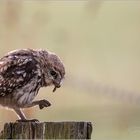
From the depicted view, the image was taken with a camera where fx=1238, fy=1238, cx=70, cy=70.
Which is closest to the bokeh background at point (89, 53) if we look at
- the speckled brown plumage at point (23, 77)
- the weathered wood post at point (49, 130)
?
the speckled brown plumage at point (23, 77)

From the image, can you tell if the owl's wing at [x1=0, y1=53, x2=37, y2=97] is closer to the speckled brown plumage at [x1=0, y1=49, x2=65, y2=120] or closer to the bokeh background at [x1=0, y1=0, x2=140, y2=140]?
the speckled brown plumage at [x1=0, y1=49, x2=65, y2=120]

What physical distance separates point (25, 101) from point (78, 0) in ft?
13.1

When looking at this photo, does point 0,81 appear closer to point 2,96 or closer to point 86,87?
point 2,96

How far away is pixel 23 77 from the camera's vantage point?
8.28 metres

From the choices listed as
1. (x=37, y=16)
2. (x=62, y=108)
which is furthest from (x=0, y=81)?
(x=62, y=108)

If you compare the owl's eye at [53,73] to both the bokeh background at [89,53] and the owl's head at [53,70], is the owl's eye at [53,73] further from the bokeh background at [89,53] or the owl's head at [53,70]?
the bokeh background at [89,53]

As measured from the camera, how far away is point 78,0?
12.2m

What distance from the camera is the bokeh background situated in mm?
9548

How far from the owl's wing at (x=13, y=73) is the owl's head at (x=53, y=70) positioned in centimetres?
17

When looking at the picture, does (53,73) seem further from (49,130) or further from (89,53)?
(89,53)

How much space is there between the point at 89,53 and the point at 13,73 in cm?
403

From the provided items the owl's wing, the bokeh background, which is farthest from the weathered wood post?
the bokeh background

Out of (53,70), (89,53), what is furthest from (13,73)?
(89,53)

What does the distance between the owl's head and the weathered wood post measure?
4.94 ft
